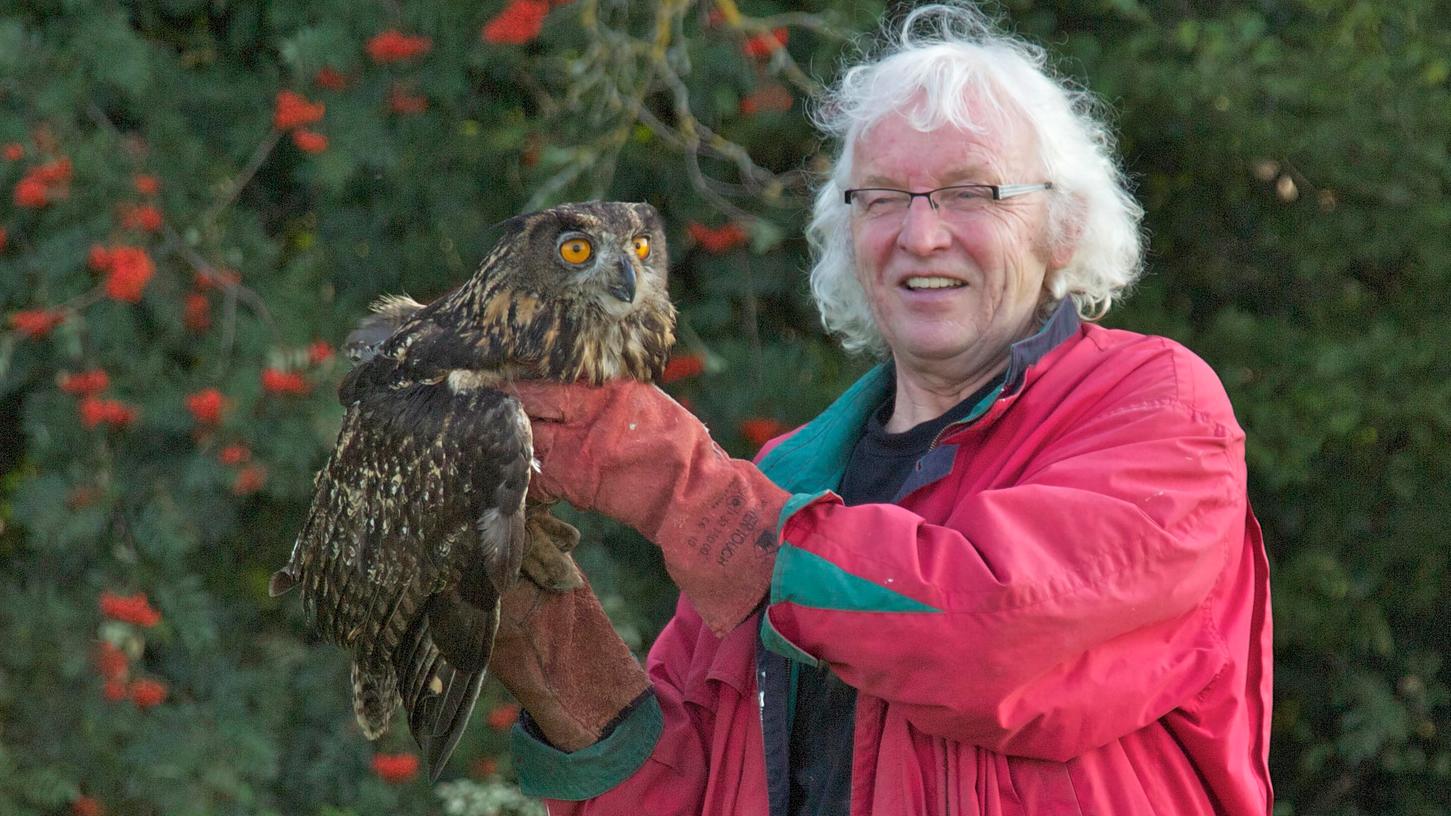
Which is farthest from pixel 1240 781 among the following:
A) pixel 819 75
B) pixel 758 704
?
pixel 819 75

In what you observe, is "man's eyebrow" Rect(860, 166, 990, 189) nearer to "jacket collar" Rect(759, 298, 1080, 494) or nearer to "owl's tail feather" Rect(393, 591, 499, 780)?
"jacket collar" Rect(759, 298, 1080, 494)

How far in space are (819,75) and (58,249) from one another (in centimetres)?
190

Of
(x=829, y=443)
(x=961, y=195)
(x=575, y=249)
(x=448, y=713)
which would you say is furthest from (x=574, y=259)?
(x=448, y=713)

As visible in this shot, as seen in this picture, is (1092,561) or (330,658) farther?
(330,658)

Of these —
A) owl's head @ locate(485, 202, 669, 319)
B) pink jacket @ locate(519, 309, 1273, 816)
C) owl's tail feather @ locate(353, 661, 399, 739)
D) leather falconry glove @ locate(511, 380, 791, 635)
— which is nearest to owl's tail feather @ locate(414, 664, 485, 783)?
owl's tail feather @ locate(353, 661, 399, 739)

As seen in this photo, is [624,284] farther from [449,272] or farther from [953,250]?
[449,272]

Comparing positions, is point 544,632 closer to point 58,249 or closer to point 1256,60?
point 58,249

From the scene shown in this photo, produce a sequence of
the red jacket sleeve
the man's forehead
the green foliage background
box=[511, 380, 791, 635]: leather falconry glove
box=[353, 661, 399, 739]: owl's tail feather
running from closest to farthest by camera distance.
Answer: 1. the red jacket sleeve
2. box=[511, 380, 791, 635]: leather falconry glove
3. the man's forehead
4. box=[353, 661, 399, 739]: owl's tail feather
5. the green foliage background

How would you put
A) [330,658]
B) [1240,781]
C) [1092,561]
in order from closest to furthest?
1. [1092,561]
2. [1240,781]
3. [330,658]

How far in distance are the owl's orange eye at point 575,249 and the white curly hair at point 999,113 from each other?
1.24 feet

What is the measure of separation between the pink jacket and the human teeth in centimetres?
16

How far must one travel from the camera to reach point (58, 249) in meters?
3.72

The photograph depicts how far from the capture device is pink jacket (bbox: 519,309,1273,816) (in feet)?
5.06

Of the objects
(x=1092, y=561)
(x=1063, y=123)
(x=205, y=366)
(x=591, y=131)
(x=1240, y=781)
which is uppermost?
(x=1063, y=123)
